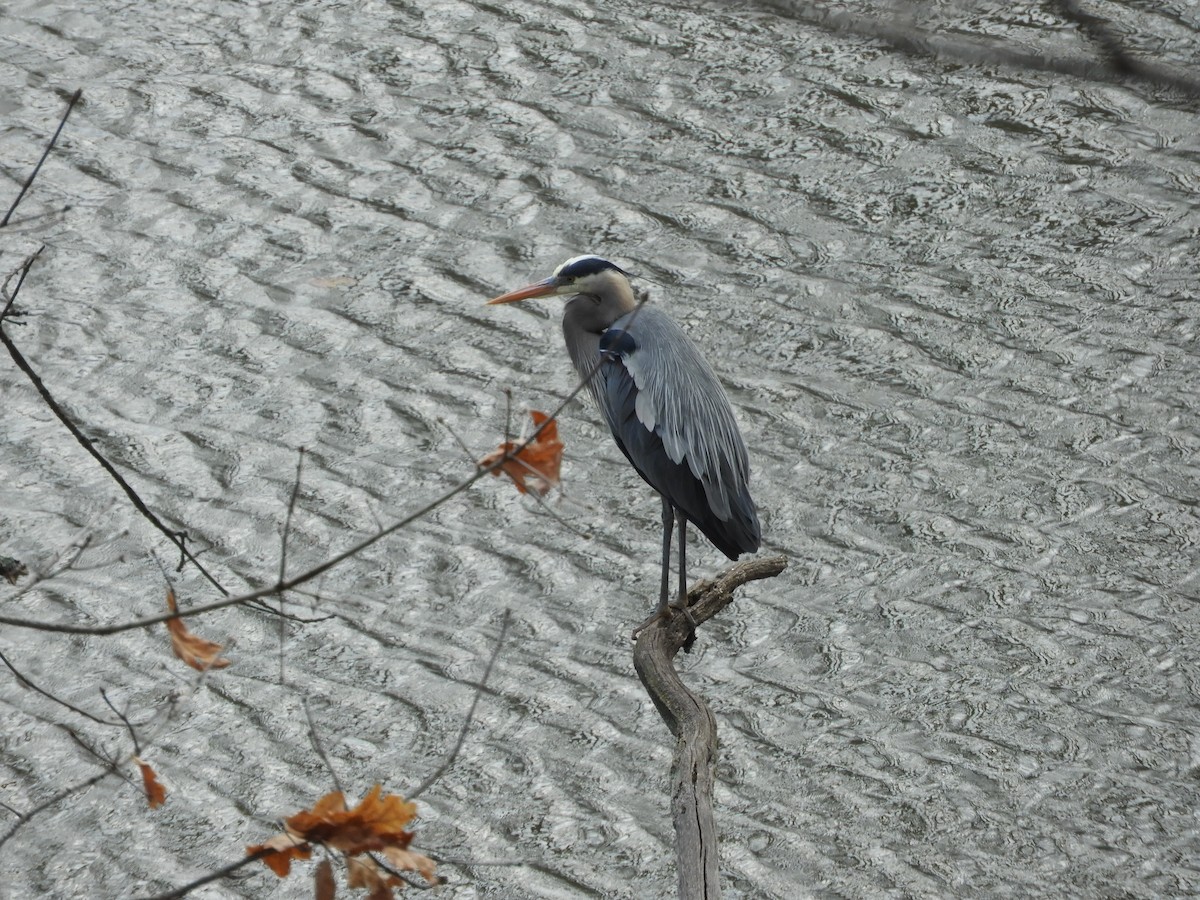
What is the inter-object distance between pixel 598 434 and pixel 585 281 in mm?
1952

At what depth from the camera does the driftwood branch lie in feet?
9.93

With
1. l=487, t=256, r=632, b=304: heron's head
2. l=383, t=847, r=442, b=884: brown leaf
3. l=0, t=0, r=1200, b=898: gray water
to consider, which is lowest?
l=0, t=0, r=1200, b=898: gray water

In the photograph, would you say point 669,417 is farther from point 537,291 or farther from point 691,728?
point 691,728

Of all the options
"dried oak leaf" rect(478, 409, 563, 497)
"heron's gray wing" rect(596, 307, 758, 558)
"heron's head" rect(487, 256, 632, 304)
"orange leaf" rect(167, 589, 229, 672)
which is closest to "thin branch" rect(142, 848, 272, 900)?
"orange leaf" rect(167, 589, 229, 672)

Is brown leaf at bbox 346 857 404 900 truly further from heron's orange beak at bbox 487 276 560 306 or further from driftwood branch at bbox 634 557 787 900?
heron's orange beak at bbox 487 276 560 306

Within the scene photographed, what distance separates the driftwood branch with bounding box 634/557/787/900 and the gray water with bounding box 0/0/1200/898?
1.06m

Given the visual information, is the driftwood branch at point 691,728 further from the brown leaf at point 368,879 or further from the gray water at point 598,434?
the brown leaf at point 368,879

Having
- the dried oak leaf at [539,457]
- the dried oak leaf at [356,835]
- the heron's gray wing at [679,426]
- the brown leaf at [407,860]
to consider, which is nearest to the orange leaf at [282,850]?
the dried oak leaf at [356,835]

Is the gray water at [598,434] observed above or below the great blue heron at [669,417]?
below

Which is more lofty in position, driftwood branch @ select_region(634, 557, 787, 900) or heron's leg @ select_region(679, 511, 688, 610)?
driftwood branch @ select_region(634, 557, 787, 900)

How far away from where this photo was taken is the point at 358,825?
1.81 meters

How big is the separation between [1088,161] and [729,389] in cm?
319

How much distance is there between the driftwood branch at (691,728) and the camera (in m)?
3.03

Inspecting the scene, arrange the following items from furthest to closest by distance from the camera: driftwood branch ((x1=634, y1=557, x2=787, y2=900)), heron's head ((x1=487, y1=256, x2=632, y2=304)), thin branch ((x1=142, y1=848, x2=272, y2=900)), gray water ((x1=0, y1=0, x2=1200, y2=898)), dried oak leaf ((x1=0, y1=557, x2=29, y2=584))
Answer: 1. gray water ((x1=0, y1=0, x2=1200, y2=898))
2. heron's head ((x1=487, y1=256, x2=632, y2=304))
3. driftwood branch ((x1=634, y1=557, x2=787, y2=900))
4. dried oak leaf ((x1=0, y1=557, x2=29, y2=584))
5. thin branch ((x1=142, y1=848, x2=272, y2=900))
